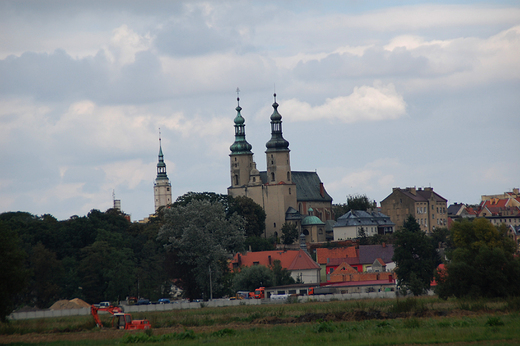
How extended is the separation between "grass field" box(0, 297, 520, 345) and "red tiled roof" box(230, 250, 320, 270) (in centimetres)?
5212

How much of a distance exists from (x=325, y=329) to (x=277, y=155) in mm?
120848

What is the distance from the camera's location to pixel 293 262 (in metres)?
→ 103

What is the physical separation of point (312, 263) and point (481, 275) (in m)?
47.0

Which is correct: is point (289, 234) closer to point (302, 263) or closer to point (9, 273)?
point (302, 263)

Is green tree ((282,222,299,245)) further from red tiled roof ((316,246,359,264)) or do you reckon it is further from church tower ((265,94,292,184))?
red tiled roof ((316,246,359,264))

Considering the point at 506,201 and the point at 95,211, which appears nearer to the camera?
the point at 95,211

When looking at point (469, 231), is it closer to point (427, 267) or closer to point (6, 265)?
point (427, 267)

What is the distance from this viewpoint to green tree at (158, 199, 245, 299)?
81.7 m

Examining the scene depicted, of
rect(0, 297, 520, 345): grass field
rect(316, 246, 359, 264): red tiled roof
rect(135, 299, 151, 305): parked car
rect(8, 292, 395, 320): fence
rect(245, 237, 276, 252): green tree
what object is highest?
rect(245, 237, 276, 252): green tree

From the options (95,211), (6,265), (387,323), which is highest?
(95,211)

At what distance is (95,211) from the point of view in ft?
372

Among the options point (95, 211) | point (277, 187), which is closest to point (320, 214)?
point (277, 187)

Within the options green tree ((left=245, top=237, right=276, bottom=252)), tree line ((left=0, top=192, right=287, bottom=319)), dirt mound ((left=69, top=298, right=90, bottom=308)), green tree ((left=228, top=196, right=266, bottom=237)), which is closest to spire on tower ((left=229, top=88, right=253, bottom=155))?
green tree ((left=228, top=196, right=266, bottom=237))

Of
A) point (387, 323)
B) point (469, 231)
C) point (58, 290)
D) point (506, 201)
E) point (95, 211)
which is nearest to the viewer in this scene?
point (387, 323)
